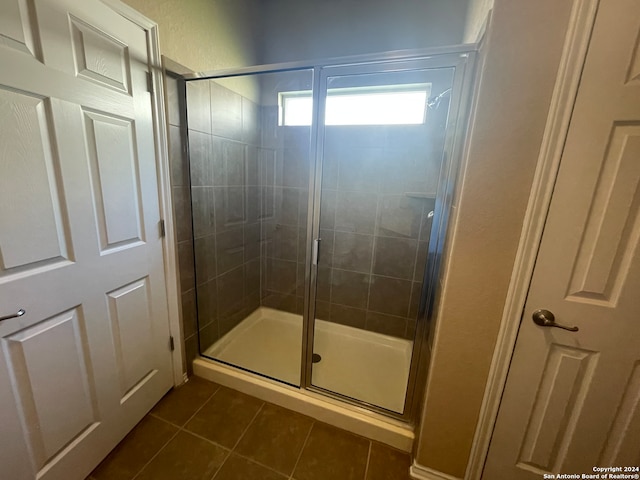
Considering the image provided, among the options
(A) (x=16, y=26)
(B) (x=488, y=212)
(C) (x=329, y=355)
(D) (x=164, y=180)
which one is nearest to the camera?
(A) (x=16, y=26)

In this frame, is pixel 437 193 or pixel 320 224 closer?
pixel 437 193

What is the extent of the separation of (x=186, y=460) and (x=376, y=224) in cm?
182

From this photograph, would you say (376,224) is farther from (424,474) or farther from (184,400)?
(184,400)

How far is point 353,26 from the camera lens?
1876 millimetres

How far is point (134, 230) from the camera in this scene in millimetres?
1262

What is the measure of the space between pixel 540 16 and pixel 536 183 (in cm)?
49

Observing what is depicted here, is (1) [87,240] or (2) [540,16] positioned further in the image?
(1) [87,240]

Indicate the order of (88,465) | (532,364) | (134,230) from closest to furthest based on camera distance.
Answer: (532,364) < (88,465) < (134,230)

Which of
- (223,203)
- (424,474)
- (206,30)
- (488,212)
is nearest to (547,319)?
(488,212)

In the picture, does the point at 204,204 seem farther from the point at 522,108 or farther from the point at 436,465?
the point at 436,465

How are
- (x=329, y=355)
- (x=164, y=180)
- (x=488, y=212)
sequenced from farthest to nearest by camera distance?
(x=329, y=355)
(x=164, y=180)
(x=488, y=212)

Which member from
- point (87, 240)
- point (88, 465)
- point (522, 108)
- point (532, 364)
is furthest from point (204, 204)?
point (532, 364)

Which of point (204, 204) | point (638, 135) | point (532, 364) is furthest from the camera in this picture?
point (204, 204)

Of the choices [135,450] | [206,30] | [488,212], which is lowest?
[135,450]
